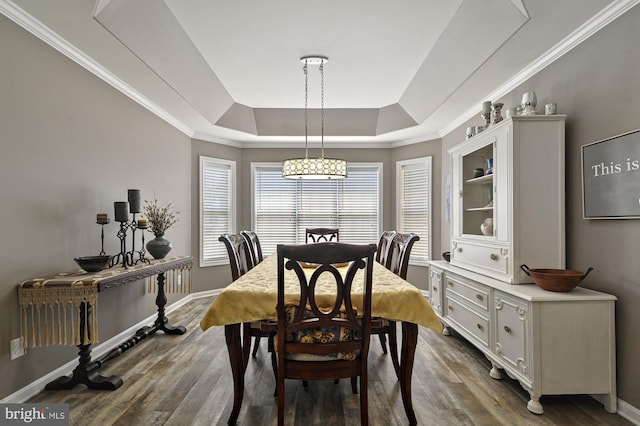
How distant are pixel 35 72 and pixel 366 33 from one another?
2.59m

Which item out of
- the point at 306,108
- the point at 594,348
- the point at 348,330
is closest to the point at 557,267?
the point at 594,348

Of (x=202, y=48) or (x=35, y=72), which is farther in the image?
(x=202, y=48)

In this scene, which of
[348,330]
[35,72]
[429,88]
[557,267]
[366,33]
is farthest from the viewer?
[429,88]

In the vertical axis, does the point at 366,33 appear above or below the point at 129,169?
above

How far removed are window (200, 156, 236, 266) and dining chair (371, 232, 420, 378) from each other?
324 cm

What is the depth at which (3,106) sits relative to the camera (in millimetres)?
2330

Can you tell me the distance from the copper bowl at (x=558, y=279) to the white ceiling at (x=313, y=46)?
1.66 m

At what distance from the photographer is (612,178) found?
7.60 feet

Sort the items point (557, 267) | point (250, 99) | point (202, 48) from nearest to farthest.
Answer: point (557, 267), point (202, 48), point (250, 99)

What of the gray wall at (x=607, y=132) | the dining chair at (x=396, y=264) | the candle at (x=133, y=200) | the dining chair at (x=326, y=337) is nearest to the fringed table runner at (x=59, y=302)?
the candle at (x=133, y=200)

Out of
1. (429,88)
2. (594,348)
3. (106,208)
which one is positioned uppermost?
(429,88)

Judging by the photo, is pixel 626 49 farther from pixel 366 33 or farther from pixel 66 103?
pixel 66 103

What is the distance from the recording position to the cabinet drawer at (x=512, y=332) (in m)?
2.41

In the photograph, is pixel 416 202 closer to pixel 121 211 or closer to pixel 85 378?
pixel 121 211
